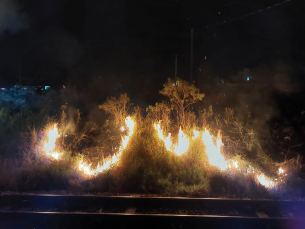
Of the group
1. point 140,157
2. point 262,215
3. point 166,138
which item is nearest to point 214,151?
point 166,138

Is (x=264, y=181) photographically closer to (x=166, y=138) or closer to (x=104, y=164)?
(x=166, y=138)

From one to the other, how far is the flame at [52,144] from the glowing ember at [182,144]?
3448mm

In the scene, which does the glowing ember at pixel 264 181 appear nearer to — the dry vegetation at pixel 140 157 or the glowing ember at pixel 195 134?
the dry vegetation at pixel 140 157

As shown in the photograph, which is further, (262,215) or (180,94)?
(180,94)

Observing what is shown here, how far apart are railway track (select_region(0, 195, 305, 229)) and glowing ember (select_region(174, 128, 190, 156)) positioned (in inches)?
77.8

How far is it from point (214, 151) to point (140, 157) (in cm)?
211

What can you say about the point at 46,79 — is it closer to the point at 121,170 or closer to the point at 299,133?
the point at 121,170

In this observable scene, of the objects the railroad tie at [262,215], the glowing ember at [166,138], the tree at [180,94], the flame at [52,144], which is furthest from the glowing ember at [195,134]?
the flame at [52,144]

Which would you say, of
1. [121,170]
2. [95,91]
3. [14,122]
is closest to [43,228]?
[121,170]

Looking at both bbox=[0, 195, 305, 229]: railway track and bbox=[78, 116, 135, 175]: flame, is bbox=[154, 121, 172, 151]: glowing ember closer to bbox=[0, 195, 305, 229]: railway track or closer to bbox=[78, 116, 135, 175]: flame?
bbox=[78, 116, 135, 175]: flame

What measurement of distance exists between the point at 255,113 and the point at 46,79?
11689 mm

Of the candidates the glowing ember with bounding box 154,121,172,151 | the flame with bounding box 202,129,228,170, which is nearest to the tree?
the glowing ember with bounding box 154,121,172,151

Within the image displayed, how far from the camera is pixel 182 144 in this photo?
7602mm

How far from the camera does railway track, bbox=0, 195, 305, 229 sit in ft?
16.5
